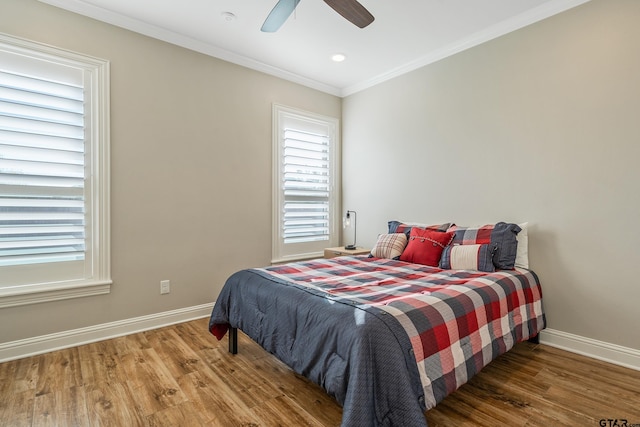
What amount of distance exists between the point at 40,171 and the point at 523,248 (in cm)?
399

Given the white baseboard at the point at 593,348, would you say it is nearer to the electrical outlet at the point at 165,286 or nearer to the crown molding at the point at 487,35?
the crown molding at the point at 487,35

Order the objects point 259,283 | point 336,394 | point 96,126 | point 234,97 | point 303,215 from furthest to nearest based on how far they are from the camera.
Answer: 1. point 303,215
2. point 234,97
3. point 96,126
4. point 259,283
5. point 336,394

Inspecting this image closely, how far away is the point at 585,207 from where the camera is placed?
8.30ft

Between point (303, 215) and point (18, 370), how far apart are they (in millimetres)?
2950

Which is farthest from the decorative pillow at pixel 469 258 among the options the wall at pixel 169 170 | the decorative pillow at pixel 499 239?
the wall at pixel 169 170

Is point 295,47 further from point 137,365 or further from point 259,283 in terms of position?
point 137,365

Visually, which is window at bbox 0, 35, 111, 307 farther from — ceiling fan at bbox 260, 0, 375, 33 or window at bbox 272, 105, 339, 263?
window at bbox 272, 105, 339, 263

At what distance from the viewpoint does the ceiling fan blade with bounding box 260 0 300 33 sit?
79.8 inches

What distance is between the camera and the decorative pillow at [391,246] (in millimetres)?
3215

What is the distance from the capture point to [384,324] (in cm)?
151

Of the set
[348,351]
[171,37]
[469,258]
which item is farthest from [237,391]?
[171,37]

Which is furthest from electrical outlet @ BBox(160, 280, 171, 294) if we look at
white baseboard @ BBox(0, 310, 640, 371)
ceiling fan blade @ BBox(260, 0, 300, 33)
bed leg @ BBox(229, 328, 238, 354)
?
ceiling fan blade @ BBox(260, 0, 300, 33)

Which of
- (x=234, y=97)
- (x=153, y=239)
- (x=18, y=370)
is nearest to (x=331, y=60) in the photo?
(x=234, y=97)

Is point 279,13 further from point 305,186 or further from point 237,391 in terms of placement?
point 237,391
